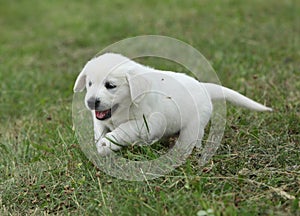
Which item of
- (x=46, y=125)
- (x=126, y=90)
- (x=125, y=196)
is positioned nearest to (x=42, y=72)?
(x=46, y=125)

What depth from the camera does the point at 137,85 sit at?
368 centimetres

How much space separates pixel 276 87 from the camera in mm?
5250

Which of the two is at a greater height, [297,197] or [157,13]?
[297,197]

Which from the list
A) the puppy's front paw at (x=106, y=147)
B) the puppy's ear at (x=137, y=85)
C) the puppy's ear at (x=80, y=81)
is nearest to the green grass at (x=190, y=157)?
the puppy's front paw at (x=106, y=147)

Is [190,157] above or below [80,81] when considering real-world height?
below

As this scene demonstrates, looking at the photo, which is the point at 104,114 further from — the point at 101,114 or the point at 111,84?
the point at 111,84

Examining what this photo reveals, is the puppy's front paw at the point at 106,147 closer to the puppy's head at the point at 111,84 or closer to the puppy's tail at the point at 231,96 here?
the puppy's head at the point at 111,84

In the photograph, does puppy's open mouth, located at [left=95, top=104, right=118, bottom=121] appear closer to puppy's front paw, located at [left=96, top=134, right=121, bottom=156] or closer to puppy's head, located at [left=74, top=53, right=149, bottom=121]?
puppy's head, located at [left=74, top=53, right=149, bottom=121]

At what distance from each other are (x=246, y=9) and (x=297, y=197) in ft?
21.6

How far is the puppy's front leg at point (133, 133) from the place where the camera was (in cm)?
376

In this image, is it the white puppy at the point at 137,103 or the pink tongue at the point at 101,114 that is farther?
the pink tongue at the point at 101,114

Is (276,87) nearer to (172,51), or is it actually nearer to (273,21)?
(172,51)

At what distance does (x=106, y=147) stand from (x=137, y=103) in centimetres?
36

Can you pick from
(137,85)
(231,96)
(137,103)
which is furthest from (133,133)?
(231,96)
